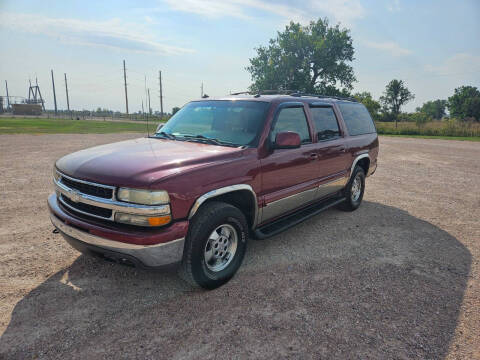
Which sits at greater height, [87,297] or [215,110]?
[215,110]

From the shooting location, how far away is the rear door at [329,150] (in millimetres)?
4645

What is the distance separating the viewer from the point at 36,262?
3.67 m

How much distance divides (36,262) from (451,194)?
27.0ft

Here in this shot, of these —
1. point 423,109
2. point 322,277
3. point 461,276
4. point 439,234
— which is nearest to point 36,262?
point 322,277

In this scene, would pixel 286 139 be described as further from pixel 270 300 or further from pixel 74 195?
pixel 74 195

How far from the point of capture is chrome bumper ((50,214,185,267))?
2.61m

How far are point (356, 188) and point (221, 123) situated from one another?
335cm

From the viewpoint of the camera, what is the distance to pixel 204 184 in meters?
2.91

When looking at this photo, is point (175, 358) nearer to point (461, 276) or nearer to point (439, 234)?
point (461, 276)

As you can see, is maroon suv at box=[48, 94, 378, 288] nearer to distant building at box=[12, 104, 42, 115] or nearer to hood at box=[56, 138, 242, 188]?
hood at box=[56, 138, 242, 188]

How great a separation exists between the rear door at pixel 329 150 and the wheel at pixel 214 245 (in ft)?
6.03

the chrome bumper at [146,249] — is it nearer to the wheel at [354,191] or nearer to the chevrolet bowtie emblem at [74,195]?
the chevrolet bowtie emblem at [74,195]

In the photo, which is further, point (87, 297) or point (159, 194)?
point (87, 297)

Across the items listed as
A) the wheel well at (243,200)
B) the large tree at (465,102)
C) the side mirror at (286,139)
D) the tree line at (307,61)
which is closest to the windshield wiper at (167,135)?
the wheel well at (243,200)
